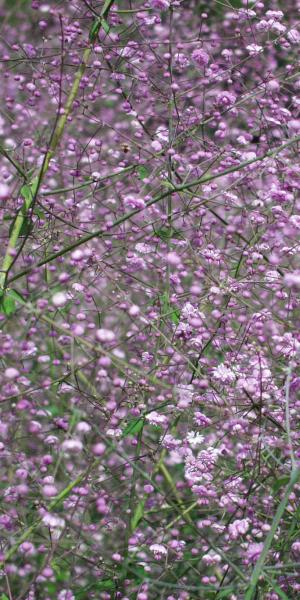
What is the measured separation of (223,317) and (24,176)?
0.80 meters

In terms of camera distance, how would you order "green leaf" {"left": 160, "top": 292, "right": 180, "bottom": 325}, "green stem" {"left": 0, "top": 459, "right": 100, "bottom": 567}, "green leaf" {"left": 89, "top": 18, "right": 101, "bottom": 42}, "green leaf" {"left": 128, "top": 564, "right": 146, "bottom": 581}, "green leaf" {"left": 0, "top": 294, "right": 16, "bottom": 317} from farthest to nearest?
1. "green leaf" {"left": 89, "top": 18, "right": 101, "bottom": 42}
2. "green leaf" {"left": 160, "top": 292, "right": 180, "bottom": 325}
3. "green leaf" {"left": 0, "top": 294, "right": 16, "bottom": 317}
4. "green leaf" {"left": 128, "top": 564, "right": 146, "bottom": 581}
5. "green stem" {"left": 0, "top": 459, "right": 100, "bottom": 567}

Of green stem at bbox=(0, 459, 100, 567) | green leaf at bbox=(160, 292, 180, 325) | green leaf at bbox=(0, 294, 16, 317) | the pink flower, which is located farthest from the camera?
the pink flower

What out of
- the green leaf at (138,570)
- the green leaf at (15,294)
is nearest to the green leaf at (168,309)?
the green leaf at (15,294)

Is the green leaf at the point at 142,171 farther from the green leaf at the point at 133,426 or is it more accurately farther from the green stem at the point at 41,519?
the green stem at the point at 41,519

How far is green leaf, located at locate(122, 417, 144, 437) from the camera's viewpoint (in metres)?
2.60

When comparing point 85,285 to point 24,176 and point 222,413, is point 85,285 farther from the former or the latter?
point 222,413

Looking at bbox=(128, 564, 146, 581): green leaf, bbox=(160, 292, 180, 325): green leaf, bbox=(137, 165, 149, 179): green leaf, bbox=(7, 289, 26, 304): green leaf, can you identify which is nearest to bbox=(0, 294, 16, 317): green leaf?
bbox=(7, 289, 26, 304): green leaf

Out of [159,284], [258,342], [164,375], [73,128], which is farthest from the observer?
[73,128]

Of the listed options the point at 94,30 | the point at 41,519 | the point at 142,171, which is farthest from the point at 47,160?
the point at 41,519

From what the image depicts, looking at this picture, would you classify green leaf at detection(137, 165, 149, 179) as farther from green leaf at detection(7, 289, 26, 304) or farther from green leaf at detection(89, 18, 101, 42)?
green leaf at detection(7, 289, 26, 304)

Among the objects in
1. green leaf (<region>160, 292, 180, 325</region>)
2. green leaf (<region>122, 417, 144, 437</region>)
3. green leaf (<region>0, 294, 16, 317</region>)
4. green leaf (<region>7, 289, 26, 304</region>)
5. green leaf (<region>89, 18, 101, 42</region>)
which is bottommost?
green leaf (<region>122, 417, 144, 437</region>)

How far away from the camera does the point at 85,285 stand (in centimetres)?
294

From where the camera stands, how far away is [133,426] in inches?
104

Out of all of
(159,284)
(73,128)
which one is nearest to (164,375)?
(159,284)
